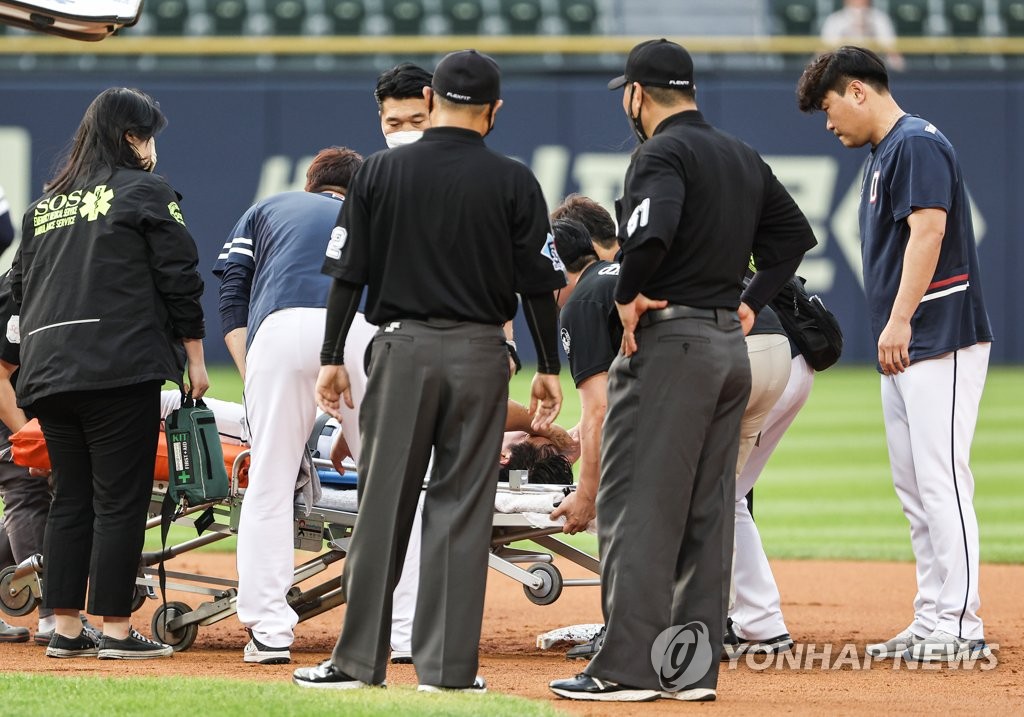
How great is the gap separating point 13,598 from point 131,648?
0.92m

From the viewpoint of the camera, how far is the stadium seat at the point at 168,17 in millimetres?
19047

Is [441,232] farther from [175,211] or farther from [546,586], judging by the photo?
[546,586]

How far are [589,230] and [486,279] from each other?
4.10 ft

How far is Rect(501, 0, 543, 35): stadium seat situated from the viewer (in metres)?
19.2

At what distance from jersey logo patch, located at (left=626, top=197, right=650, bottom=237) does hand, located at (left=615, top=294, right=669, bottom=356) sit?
0.65 feet

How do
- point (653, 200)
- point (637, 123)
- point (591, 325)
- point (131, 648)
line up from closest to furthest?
point (653, 200)
point (637, 123)
point (591, 325)
point (131, 648)

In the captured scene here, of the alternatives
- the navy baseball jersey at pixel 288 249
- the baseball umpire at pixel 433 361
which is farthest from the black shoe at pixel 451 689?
the navy baseball jersey at pixel 288 249

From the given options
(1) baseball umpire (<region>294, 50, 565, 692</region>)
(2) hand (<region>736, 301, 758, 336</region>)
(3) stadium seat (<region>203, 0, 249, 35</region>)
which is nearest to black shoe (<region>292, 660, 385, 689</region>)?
(1) baseball umpire (<region>294, 50, 565, 692</region>)

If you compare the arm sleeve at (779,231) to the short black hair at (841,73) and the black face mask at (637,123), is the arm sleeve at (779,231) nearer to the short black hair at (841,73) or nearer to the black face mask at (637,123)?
the black face mask at (637,123)

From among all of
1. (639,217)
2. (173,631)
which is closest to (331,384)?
(639,217)

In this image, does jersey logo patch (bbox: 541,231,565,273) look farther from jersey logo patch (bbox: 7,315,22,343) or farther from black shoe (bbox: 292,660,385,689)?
jersey logo patch (bbox: 7,315,22,343)

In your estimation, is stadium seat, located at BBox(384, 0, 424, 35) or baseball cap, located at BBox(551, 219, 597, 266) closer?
baseball cap, located at BBox(551, 219, 597, 266)

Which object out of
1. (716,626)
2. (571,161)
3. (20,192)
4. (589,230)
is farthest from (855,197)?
(716,626)

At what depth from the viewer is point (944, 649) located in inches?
199
